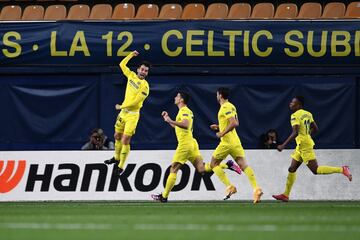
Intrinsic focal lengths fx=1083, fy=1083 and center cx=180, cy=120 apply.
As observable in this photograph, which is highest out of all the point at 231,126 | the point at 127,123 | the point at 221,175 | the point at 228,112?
the point at 228,112

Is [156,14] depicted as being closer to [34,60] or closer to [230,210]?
[34,60]

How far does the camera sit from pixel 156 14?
23938 millimetres

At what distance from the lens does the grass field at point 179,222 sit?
1061 centimetres

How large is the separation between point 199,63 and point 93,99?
253cm

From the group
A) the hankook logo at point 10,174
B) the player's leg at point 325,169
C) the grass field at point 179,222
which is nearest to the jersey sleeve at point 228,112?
the grass field at point 179,222

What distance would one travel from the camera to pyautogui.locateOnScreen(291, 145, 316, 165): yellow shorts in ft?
63.4

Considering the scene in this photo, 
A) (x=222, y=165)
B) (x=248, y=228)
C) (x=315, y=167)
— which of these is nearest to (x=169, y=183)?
(x=222, y=165)

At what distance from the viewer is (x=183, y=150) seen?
18953mm

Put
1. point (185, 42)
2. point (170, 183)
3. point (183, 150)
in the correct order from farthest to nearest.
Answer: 1. point (185, 42)
2. point (183, 150)
3. point (170, 183)

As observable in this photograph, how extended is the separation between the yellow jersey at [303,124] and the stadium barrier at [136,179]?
3.75ft

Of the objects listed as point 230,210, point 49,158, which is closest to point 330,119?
point 49,158

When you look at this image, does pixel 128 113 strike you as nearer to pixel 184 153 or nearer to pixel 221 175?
pixel 184 153

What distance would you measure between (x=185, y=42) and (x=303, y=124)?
16.0 feet

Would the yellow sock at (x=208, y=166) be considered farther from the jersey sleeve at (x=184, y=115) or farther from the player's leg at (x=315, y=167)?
the player's leg at (x=315, y=167)
